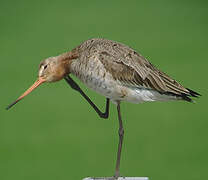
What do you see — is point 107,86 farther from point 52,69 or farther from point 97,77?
point 52,69

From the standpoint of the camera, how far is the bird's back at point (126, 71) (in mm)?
3854

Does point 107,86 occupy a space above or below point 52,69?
below

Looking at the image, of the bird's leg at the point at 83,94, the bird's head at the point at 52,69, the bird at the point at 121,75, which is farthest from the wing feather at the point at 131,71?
the bird's leg at the point at 83,94

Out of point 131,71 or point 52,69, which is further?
point 52,69

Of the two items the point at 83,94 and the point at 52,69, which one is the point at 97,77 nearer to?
the point at 52,69

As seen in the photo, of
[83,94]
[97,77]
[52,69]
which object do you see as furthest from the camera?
[83,94]

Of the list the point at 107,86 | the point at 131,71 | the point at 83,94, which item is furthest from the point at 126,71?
the point at 83,94

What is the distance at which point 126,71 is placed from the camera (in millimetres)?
3883

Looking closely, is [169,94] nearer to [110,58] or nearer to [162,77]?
[162,77]

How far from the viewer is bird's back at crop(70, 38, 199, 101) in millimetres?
3854

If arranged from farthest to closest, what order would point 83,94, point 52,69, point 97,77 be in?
point 83,94
point 52,69
point 97,77

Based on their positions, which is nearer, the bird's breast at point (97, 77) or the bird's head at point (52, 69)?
the bird's breast at point (97, 77)

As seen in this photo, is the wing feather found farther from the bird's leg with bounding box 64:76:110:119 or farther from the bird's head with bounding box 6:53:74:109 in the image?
the bird's leg with bounding box 64:76:110:119

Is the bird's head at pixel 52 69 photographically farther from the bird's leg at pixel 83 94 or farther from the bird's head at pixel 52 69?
the bird's leg at pixel 83 94
